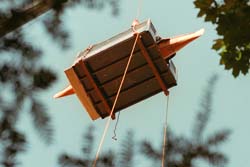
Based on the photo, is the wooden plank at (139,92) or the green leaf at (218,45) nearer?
the green leaf at (218,45)

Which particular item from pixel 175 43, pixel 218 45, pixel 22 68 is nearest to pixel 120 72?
pixel 175 43

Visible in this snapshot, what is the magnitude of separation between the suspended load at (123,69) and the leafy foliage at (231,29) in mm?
1187

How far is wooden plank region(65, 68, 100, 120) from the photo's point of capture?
6.07 meters

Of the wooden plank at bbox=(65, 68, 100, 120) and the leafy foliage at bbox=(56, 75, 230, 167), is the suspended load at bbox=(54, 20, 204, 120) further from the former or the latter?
the leafy foliage at bbox=(56, 75, 230, 167)

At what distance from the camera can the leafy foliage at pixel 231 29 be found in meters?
4.46

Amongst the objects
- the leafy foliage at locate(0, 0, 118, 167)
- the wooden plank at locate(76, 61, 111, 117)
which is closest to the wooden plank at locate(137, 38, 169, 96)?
the wooden plank at locate(76, 61, 111, 117)

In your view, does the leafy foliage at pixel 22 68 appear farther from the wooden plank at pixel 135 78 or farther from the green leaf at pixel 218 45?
the wooden plank at pixel 135 78

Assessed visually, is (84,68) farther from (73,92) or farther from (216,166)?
(216,166)

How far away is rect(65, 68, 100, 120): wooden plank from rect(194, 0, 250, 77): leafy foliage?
1.85 meters

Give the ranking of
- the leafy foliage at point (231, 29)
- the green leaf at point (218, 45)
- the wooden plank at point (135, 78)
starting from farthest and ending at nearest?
the wooden plank at point (135, 78)
the green leaf at point (218, 45)
the leafy foliage at point (231, 29)

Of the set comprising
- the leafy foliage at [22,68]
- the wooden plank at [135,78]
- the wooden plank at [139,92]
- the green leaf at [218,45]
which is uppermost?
the leafy foliage at [22,68]

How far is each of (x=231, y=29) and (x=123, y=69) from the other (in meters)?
1.62

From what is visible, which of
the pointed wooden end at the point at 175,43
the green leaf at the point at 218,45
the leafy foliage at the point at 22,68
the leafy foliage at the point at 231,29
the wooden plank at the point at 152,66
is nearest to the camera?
the leafy foliage at the point at 22,68

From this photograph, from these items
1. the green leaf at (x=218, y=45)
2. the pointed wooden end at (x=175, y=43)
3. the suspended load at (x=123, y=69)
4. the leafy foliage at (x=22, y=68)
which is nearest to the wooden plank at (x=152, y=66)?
the suspended load at (x=123, y=69)
